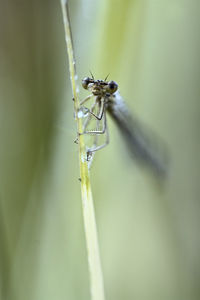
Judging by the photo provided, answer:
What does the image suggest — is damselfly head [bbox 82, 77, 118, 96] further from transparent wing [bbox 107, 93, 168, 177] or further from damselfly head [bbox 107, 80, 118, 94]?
transparent wing [bbox 107, 93, 168, 177]

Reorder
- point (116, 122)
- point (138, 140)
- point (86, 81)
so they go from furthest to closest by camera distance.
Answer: point (138, 140) → point (116, 122) → point (86, 81)

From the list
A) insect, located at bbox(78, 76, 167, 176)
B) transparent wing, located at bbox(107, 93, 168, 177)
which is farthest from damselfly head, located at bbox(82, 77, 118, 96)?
transparent wing, located at bbox(107, 93, 168, 177)

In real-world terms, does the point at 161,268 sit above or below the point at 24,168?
below

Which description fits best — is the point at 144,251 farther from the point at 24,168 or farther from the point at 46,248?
the point at 24,168

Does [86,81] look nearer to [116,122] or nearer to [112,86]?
[112,86]

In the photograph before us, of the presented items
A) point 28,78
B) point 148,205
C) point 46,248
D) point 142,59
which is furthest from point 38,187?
point 142,59

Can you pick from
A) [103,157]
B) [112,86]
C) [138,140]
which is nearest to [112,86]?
[112,86]

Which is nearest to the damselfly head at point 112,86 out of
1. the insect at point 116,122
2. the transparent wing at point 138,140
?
the insect at point 116,122
